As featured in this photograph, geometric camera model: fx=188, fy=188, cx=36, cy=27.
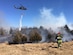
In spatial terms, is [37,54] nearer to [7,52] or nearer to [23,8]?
[7,52]

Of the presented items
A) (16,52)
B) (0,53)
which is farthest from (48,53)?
(0,53)

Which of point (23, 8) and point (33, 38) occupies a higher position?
point (23, 8)

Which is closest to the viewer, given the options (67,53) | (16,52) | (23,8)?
(67,53)

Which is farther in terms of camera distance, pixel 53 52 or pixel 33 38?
pixel 33 38

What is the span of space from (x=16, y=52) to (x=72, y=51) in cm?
646

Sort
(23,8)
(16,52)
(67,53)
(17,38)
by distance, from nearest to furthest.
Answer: (67,53), (16,52), (23,8), (17,38)

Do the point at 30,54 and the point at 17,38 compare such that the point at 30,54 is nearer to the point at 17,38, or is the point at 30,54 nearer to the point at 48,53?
the point at 48,53

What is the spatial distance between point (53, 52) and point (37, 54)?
1.90 meters

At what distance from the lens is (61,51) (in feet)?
70.6

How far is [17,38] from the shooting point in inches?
2544

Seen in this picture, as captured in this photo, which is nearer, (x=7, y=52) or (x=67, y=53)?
(x=67, y=53)

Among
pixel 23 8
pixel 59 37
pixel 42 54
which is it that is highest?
pixel 23 8

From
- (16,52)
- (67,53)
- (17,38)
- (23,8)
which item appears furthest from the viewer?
(17,38)

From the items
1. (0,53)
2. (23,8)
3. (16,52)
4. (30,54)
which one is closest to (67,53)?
(30,54)
